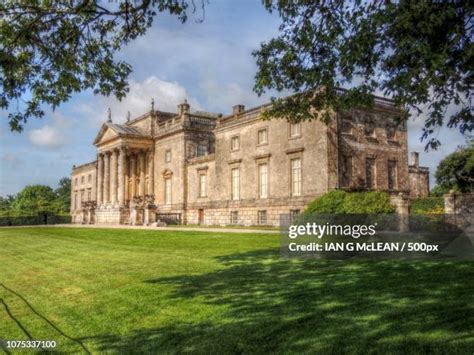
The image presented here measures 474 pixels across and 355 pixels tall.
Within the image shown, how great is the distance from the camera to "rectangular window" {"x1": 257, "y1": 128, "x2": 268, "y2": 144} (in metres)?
32.6

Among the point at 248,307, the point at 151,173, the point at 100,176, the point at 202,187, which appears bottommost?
the point at 248,307

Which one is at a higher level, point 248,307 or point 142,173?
point 142,173

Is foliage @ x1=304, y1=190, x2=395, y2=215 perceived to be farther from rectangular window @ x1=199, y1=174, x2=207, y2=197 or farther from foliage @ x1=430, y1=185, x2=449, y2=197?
foliage @ x1=430, y1=185, x2=449, y2=197

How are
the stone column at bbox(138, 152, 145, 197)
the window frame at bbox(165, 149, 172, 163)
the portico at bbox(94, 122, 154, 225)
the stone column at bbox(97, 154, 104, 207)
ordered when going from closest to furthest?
the window frame at bbox(165, 149, 172, 163) < the portico at bbox(94, 122, 154, 225) < the stone column at bbox(138, 152, 145, 197) < the stone column at bbox(97, 154, 104, 207)

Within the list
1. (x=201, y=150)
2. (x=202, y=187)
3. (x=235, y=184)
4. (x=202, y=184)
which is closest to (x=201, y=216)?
(x=202, y=187)

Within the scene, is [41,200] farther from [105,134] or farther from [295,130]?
[295,130]

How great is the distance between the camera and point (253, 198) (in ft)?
110

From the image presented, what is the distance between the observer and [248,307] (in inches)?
264

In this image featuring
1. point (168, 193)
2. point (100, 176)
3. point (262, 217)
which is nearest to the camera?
point (262, 217)

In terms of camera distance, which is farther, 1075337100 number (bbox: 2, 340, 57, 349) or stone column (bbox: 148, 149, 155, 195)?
stone column (bbox: 148, 149, 155, 195)

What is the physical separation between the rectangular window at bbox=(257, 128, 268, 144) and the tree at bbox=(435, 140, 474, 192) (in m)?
20.8

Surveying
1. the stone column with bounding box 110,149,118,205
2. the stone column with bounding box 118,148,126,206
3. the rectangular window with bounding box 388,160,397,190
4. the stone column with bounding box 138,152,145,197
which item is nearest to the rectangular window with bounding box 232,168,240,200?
the rectangular window with bounding box 388,160,397,190

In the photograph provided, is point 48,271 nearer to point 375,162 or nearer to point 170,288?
point 170,288

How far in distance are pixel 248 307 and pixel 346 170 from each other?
75.6 ft
